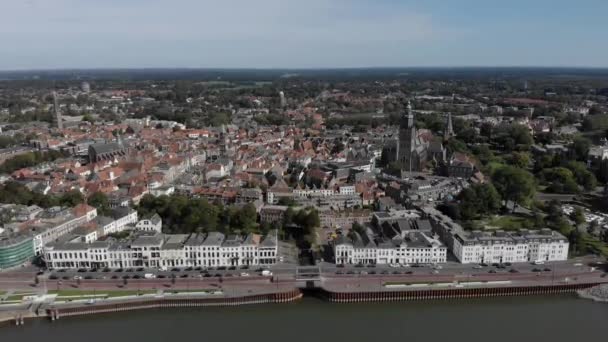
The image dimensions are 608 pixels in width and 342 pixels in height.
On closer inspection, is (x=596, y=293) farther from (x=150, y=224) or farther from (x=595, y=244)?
(x=150, y=224)

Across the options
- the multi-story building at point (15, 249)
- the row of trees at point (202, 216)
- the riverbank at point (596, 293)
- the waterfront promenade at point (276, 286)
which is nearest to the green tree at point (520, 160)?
the waterfront promenade at point (276, 286)

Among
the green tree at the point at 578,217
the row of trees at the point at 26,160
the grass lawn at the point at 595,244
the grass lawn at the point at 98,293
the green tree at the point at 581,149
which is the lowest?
the grass lawn at the point at 98,293

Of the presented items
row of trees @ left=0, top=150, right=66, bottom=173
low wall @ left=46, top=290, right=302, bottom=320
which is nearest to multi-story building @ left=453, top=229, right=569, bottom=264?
low wall @ left=46, top=290, right=302, bottom=320

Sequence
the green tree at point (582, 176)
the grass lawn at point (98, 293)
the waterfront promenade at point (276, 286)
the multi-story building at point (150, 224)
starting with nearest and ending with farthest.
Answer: the waterfront promenade at point (276, 286)
the grass lawn at point (98, 293)
the multi-story building at point (150, 224)
the green tree at point (582, 176)

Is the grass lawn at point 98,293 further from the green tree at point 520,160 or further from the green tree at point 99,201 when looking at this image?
the green tree at point 520,160

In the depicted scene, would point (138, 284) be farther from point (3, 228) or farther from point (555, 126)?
point (555, 126)

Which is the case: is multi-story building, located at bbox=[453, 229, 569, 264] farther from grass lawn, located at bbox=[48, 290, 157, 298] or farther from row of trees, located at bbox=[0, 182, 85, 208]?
row of trees, located at bbox=[0, 182, 85, 208]
